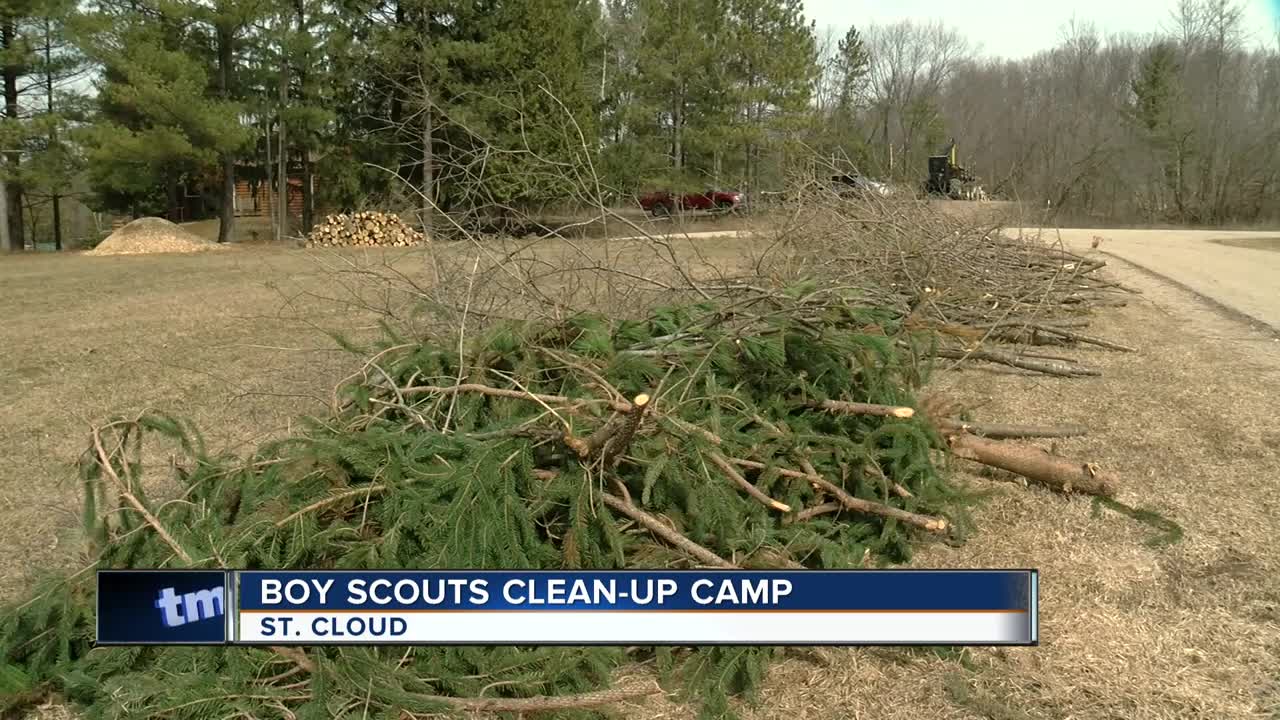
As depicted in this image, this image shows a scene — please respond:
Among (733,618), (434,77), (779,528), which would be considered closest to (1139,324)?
(779,528)

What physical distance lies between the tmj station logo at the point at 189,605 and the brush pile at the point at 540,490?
0.10 m

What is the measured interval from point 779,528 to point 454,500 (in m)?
1.28

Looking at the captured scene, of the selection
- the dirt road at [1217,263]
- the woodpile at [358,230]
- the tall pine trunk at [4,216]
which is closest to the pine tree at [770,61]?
the dirt road at [1217,263]

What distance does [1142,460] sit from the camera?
4.82 m

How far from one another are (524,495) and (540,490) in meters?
0.07

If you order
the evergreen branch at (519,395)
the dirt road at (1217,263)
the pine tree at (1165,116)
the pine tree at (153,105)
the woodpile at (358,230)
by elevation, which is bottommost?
the evergreen branch at (519,395)

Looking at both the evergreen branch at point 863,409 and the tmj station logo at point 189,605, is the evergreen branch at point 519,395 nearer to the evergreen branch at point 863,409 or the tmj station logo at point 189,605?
the evergreen branch at point 863,409

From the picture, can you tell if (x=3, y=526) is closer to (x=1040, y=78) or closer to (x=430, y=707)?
(x=430, y=707)

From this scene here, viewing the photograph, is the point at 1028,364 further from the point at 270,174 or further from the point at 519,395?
the point at 270,174

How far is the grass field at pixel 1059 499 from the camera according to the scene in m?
2.74

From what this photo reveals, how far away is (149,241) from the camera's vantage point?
859 inches

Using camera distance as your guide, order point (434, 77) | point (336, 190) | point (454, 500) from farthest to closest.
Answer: point (336, 190), point (434, 77), point (454, 500)

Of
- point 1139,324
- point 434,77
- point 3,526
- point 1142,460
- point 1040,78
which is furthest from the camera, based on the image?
point 1040,78

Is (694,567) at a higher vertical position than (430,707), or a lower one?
higher
